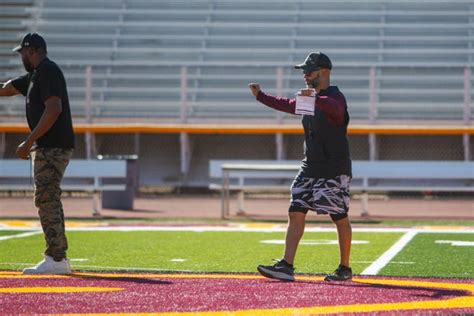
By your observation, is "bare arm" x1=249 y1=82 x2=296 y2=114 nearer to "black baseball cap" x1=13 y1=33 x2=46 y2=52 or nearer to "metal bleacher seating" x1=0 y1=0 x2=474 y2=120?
"black baseball cap" x1=13 y1=33 x2=46 y2=52

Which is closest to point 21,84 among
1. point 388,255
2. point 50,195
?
point 50,195

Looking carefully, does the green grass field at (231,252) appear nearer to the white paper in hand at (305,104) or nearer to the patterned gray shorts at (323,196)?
the patterned gray shorts at (323,196)

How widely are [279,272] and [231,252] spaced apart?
3082 mm

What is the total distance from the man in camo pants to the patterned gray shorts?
1717 mm

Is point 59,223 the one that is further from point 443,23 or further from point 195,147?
point 443,23

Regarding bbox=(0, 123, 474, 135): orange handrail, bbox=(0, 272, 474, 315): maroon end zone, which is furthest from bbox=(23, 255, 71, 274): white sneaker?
bbox=(0, 123, 474, 135): orange handrail

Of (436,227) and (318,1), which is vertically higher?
(318,1)

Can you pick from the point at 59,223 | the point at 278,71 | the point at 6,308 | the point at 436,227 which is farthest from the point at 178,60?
the point at 6,308

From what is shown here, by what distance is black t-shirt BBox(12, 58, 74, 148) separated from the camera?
8.90 meters

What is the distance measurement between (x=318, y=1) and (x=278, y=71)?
17.2 feet

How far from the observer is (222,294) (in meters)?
7.32

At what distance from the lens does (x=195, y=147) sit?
2391cm

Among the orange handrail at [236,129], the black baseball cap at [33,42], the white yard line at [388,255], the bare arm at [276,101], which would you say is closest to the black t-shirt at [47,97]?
the black baseball cap at [33,42]

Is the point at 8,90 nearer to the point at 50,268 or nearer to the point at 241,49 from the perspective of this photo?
the point at 50,268
